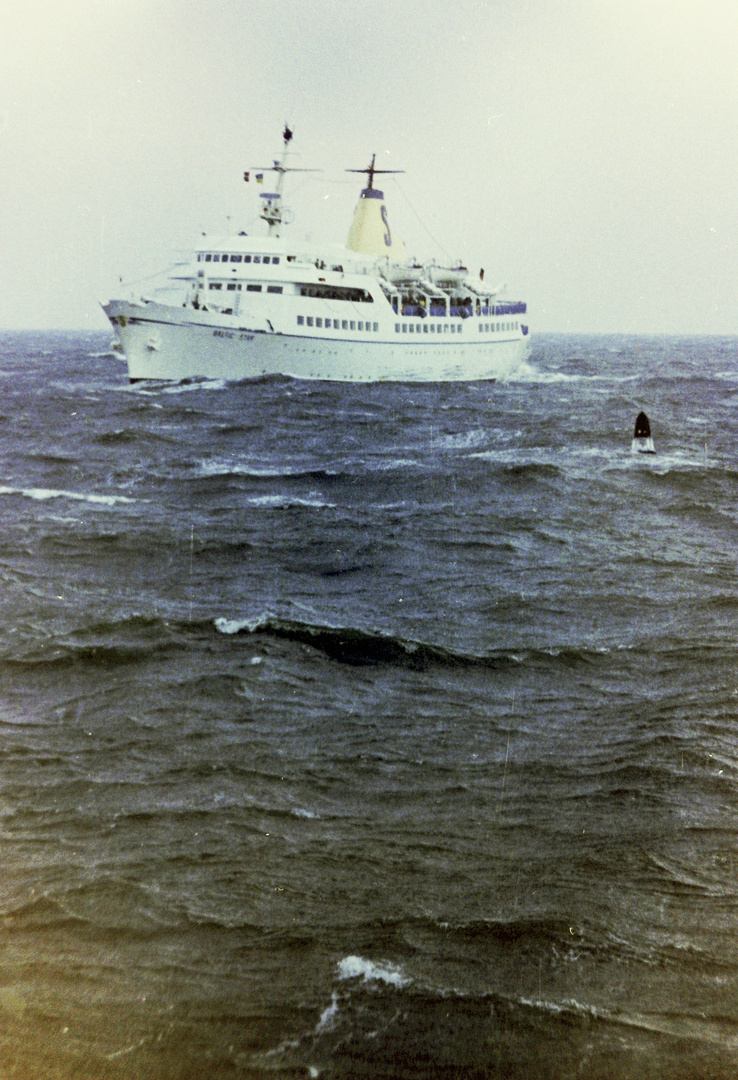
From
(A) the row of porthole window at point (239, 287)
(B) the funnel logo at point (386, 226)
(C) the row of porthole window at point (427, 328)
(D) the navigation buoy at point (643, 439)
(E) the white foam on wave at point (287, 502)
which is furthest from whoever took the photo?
(B) the funnel logo at point (386, 226)

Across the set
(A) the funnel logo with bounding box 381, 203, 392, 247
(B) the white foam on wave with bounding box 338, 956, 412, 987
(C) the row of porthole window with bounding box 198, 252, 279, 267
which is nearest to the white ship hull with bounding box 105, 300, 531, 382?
(C) the row of porthole window with bounding box 198, 252, 279, 267

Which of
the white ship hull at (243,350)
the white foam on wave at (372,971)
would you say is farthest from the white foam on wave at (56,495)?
the white ship hull at (243,350)

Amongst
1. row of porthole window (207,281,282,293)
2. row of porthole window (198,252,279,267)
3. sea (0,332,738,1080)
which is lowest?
sea (0,332,738,1080)

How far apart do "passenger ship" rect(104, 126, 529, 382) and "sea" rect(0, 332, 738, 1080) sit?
33321mm

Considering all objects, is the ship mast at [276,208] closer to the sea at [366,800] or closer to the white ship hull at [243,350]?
the white ship hull at [243,350]

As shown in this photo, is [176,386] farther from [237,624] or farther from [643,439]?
[237,624]

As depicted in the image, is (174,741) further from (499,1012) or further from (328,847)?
(499,1012)

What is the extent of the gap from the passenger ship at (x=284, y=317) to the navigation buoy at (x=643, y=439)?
85.2 ft

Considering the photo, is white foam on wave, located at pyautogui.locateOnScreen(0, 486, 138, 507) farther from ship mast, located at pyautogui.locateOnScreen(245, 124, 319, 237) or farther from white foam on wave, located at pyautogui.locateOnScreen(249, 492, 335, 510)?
ship mast, located at pyautogui.locateOnScreen(245, 124, 319, 237)

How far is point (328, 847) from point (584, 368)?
92171mm

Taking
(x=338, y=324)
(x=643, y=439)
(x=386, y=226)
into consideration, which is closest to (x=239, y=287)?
(x=338, y=324)

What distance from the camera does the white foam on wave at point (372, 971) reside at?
18.5 ft

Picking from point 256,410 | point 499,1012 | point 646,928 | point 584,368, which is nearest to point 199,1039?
point 499,1012

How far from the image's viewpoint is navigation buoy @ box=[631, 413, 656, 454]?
3259cm
